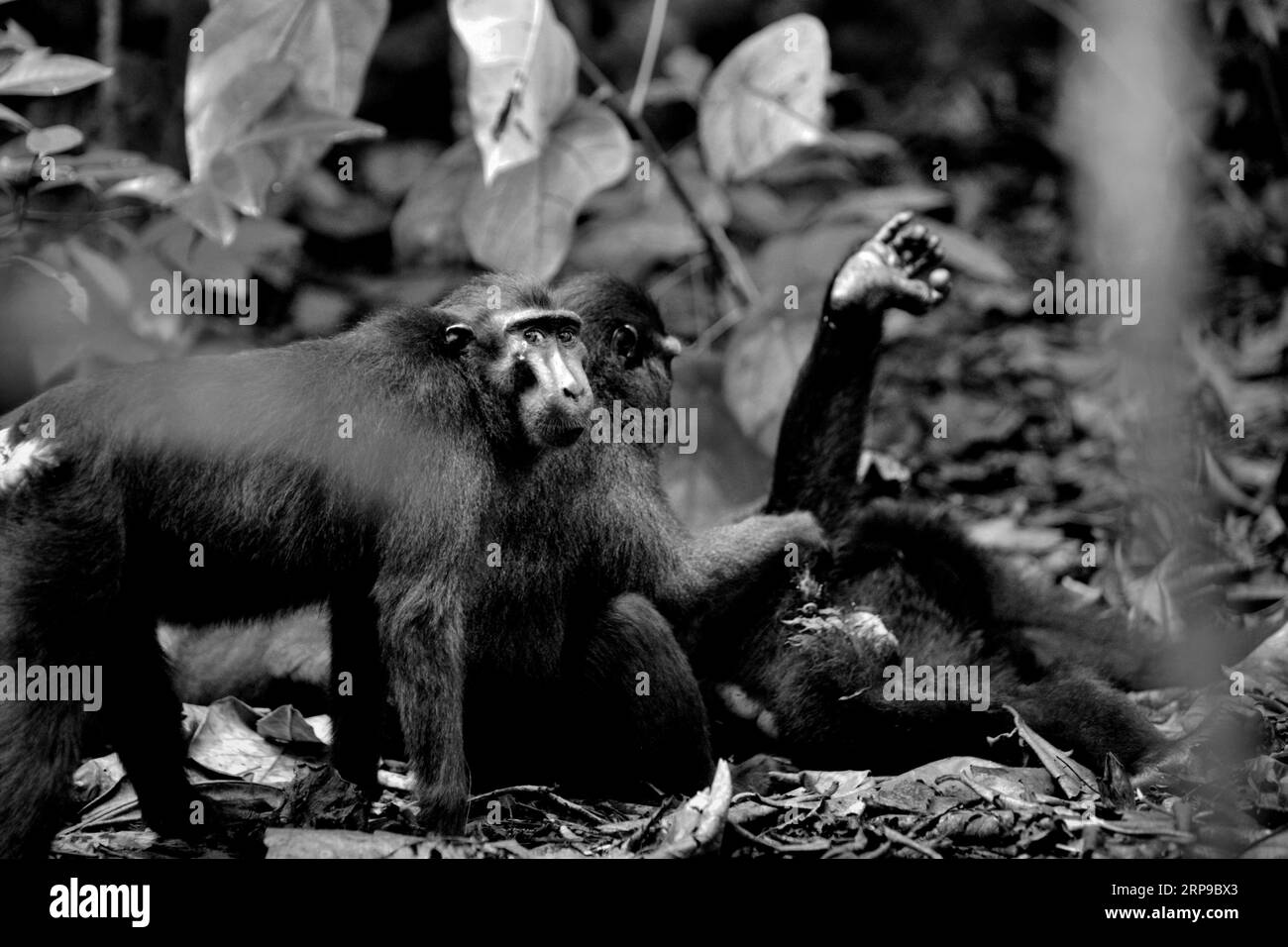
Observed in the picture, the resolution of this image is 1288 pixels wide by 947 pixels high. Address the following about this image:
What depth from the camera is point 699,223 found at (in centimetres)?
935

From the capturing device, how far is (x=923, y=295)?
7160mm

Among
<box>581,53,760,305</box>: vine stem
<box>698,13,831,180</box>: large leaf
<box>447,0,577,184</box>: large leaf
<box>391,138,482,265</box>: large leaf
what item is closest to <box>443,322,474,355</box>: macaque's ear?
<box>447,0,577,184</box>: large leaf

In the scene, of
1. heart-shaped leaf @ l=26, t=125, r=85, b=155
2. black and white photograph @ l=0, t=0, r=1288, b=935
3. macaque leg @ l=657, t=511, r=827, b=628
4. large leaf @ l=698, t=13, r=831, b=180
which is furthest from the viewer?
large leaf @ l=698, t=13, r=831, b=180

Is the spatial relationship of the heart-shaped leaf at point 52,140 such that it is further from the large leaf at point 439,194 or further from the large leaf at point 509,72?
the large leaf at point 439,194

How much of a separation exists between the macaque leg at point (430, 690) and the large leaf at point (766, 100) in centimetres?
447

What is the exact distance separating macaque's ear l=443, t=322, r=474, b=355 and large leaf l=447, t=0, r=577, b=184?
1.80 metres

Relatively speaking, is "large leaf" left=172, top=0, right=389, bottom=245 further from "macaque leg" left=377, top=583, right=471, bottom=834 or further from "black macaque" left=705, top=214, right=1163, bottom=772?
"macaque leg" left=377, top=583, right=471, bottom=834

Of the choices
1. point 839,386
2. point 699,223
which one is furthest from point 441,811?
point 699,223

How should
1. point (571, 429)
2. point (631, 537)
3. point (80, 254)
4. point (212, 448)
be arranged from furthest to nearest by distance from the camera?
point (80, 254) < point (631, 537) < point (571, 429) < point (212, 448)

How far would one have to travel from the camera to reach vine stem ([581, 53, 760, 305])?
892 cm

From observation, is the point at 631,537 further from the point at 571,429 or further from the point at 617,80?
the point at 617,80

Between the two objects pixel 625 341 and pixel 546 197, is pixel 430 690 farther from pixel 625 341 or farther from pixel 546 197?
pixel 546 197
